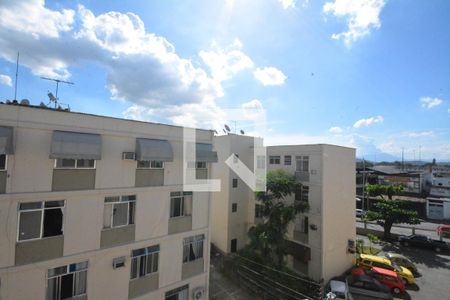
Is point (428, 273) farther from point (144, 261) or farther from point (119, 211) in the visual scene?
point (119, 211)

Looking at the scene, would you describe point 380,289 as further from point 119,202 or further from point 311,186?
point 119,202

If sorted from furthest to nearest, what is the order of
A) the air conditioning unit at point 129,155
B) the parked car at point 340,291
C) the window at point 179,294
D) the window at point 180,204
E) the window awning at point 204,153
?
1. the parked car at point 340,291
2. the window awning at point 204,153
3. the window at point 180,204
4. the window at point 179,294
5. the air conditioning unit at point 129,155

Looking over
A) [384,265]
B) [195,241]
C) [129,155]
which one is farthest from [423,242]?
[129,155]

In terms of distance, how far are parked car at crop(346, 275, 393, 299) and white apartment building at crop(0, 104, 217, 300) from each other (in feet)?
34.1

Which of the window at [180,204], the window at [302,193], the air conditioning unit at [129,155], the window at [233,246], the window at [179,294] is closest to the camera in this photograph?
the air conditioning unit at [129,155]

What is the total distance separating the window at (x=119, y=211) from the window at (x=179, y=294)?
3915mm

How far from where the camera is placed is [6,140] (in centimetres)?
652

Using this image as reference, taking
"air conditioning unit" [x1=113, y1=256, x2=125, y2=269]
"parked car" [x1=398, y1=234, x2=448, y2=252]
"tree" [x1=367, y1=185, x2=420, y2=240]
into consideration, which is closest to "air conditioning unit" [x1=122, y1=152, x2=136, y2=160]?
"air conditioning unit" [x1=113, y1=256, x2=125, y2=269]

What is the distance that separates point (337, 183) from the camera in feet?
56.0

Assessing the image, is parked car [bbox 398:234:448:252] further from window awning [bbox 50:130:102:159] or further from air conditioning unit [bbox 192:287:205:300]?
window awning [bbox 50:130:102:159]

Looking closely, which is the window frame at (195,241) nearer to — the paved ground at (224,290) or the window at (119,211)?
the window at (119,211)

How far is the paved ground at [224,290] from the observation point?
540 inches

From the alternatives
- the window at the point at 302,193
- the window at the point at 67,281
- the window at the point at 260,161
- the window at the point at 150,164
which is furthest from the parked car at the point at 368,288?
the window at the point at 67,281

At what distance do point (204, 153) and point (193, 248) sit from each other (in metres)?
4.60
